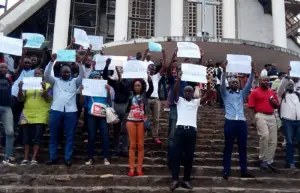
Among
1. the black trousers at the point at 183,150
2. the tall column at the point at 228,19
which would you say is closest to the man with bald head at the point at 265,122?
the black trousers at the point at 183,150

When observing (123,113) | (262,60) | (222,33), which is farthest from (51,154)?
(222,33)

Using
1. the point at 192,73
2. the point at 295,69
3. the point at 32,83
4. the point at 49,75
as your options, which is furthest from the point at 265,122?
the point at 32,83

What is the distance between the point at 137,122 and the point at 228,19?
1320 centimetres

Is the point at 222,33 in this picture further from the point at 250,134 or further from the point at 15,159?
the point at 15,159

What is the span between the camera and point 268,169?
6547 mm

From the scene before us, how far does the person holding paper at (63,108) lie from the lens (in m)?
6.17

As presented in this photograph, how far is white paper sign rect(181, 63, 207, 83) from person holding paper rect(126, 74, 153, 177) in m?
0.79

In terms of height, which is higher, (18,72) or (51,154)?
(18,72)

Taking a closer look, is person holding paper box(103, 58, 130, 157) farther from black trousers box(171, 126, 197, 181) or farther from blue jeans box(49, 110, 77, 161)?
black trousers box(171, 126, 197, 181)

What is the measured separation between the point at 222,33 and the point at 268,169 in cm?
1279

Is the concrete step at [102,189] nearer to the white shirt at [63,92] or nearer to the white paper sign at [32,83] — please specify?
the white shirt at [63,92]

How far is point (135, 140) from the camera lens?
593cm

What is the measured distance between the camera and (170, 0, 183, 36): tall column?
671 inches

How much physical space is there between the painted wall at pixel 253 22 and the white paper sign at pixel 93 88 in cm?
1646
